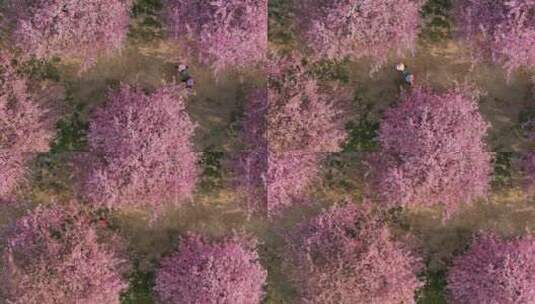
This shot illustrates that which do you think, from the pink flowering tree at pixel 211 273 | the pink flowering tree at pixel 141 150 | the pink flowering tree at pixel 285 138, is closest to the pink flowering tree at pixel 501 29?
the pink flowering tree at pixel 285 138

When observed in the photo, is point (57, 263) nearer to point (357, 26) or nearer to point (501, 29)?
point (357, 26)

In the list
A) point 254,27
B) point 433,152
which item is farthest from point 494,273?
point 254,27

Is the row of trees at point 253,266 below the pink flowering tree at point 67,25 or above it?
below

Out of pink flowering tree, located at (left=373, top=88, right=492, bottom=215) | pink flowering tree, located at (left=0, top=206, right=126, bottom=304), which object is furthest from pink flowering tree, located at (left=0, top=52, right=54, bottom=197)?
pink flowering tree, located at (left=373, top=88, right=492, bottom=215)

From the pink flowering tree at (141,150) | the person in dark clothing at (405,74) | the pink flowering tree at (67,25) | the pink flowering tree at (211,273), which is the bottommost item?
the pink flowering tree at (211,273)

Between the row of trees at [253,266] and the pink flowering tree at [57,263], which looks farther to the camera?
the row of trees at [253,266]

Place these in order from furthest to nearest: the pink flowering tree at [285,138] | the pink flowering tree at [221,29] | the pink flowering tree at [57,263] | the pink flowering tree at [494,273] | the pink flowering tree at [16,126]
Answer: the pink flowering tree at [285,138]
the pink flowering tree at [16,126]
the pink flowering tree at [221,29]
the pink flowering tree at [494,273]
the pink flowering tree at [57,263]

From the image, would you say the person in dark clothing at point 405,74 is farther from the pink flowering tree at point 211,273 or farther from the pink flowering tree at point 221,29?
the pink flowering tree at point 211,273
